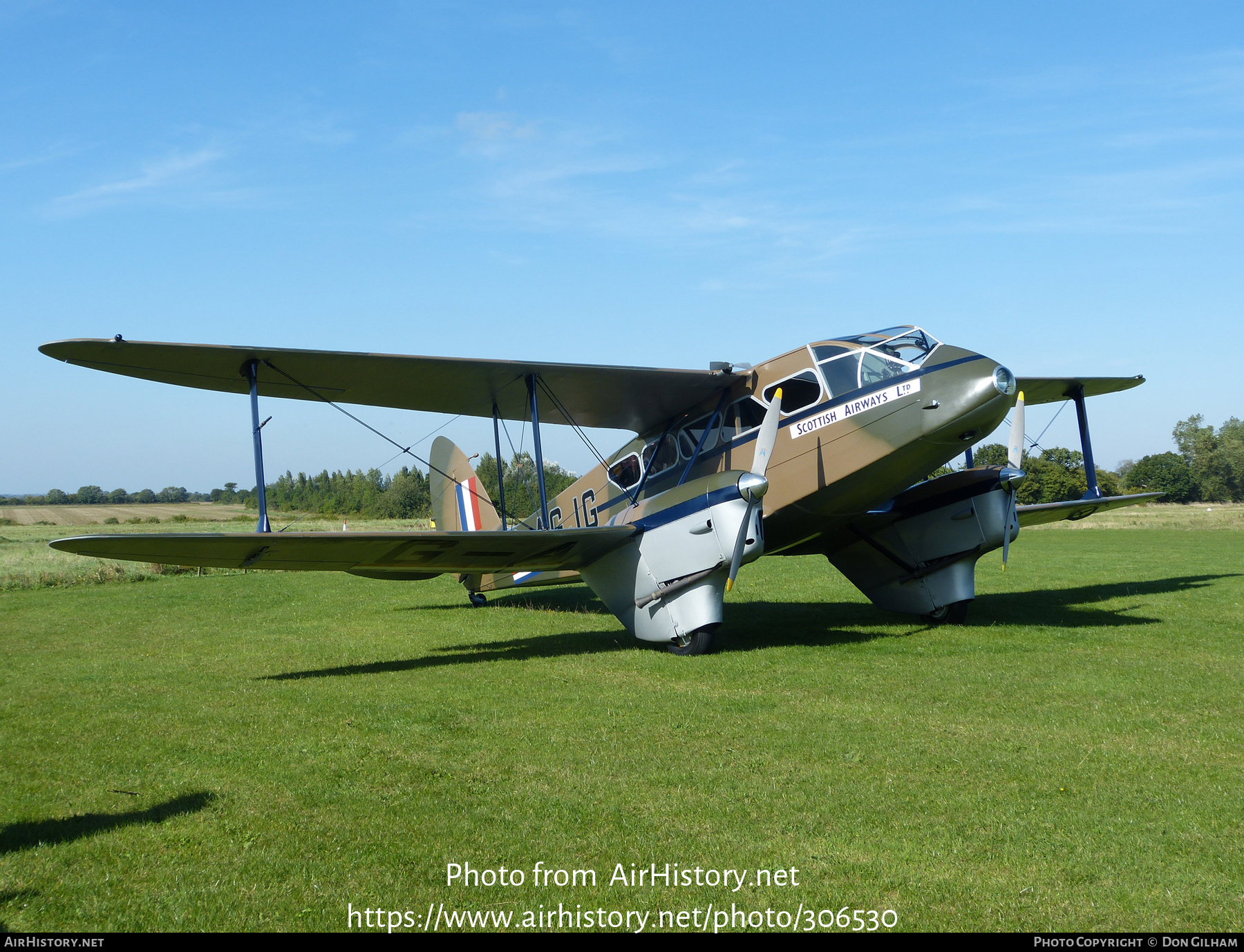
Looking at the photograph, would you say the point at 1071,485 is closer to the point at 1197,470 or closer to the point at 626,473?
the point at 626,473

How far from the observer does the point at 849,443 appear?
11.3m

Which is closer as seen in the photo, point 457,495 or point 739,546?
point 739,546

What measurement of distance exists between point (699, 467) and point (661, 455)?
1082 millimetres

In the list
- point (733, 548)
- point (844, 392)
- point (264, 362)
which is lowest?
point (733, 548)

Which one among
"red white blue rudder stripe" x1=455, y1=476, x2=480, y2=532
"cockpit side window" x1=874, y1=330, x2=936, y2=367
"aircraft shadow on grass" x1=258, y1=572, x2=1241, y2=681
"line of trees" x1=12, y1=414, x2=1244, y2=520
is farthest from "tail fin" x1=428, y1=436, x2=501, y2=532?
"line of trees" x1=12, y1=414, x2=1244, y2=520

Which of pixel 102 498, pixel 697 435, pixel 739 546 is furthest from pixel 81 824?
pixel 102 498

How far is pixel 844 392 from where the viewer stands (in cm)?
1149

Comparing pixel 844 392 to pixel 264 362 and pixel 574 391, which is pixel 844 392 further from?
pixel 264 362

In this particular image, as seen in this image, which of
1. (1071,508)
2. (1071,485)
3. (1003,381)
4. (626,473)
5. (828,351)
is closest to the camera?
(1003,381)

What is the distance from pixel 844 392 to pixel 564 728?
20.8 feet

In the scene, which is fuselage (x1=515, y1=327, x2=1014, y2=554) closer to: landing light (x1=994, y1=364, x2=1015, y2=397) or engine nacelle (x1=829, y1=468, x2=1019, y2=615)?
landing light (x1=994, y1=364, x2=1015, y2=397)

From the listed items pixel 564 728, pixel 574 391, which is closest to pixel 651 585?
pixel 574 391

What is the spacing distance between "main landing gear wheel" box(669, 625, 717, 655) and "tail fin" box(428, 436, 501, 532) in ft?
21.7

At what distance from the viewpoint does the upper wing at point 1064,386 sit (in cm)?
1566
